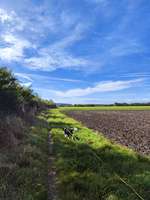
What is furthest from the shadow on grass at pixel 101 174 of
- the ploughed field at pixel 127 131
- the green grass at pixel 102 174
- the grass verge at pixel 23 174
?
the ploughed field at pixel 127 131

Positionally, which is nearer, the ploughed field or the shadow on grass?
the shadow on grass

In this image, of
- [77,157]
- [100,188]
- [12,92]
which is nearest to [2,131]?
[77,157]

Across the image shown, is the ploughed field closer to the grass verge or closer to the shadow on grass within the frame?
the shadow on grass

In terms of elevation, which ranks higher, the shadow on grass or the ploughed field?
the ploughed field

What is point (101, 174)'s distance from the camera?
8484 millimetres

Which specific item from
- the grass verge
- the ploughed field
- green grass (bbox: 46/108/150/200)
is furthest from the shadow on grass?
the ploughed field

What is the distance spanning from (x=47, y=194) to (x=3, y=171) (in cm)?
Answer: 183

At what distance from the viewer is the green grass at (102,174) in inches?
276

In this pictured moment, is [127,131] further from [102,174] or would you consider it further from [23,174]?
[23,174]

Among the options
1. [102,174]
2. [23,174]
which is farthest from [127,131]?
[23,174]

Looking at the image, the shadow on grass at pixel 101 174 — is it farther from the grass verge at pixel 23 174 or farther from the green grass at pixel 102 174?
the grass verge at pixel 23 174

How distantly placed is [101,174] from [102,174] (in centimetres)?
3

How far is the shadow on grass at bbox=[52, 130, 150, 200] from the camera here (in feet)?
23.0

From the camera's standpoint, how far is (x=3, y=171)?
8.31 m
